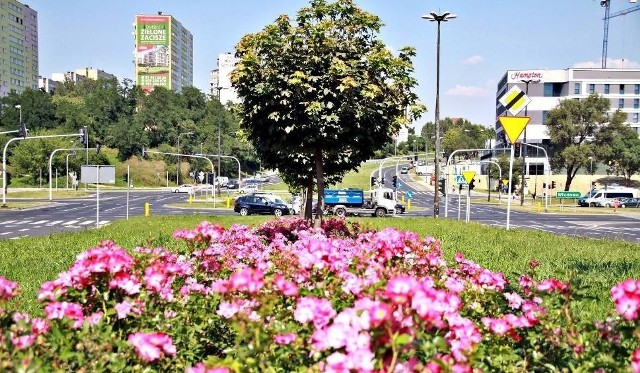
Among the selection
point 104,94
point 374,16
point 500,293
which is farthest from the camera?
point 104,94

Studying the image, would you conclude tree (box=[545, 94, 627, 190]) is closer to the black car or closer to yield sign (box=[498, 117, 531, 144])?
the black car

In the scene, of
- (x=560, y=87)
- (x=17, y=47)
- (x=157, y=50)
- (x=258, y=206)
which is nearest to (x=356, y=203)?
(x=258, y=206)

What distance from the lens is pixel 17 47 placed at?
116500 millimetres

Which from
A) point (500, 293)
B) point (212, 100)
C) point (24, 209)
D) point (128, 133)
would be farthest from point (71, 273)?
point (212, 100)

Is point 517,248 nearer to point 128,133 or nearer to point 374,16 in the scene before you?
point 374,16

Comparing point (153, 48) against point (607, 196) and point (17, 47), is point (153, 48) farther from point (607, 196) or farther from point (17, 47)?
point (607, 196)

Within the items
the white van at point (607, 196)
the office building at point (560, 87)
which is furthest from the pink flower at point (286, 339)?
the office building at point (560, 87)

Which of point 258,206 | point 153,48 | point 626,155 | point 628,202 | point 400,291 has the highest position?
point 153,48

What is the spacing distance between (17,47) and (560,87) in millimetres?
104726

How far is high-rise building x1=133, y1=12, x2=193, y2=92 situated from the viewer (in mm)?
160125

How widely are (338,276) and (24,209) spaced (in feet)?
142

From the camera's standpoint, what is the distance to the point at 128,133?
95750mm

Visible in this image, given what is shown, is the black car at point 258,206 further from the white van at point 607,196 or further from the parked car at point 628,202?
the parked car at point 628,202

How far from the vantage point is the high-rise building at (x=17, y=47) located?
111562mm
